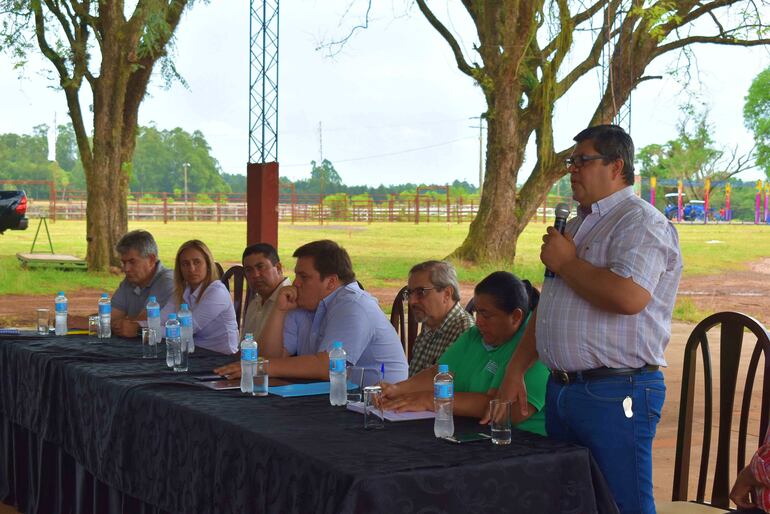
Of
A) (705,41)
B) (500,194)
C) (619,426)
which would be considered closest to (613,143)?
(619,426)

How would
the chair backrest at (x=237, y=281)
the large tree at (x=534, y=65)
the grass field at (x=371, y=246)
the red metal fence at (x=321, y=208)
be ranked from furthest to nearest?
the red metal fence at (x=321, y=208)
the grass field at (x=371, y=246)
the large tree at (x=534, y=65)
the chair backrest at (x=237, y=281)

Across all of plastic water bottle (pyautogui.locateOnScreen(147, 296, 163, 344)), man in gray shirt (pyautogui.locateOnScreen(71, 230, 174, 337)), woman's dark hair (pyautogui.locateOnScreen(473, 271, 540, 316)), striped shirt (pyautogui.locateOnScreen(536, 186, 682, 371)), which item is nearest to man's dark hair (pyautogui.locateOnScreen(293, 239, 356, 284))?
woman's dark hair (pyautogui.locateOnScreen(473, 271, 540, 316))

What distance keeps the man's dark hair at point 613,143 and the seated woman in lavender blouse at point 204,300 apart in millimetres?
2368

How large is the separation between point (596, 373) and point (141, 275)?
2976 millimetres

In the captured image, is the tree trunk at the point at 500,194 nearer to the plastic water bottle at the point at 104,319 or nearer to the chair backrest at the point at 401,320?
the chair backrest at the point at 401,320

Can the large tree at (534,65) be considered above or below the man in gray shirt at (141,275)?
above

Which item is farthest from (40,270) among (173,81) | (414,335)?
(414,335)

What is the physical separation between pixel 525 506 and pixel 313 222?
85.6 feet

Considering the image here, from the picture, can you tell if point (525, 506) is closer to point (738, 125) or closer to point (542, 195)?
point (542, 195)

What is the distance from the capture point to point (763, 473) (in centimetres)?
230

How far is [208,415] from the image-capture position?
270 centimetres

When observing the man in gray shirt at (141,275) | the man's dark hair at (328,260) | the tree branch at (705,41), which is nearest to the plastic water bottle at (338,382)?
the man's dark hair at (328,260)

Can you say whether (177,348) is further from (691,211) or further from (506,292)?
(691,211)

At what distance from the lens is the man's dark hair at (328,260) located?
350 cm
